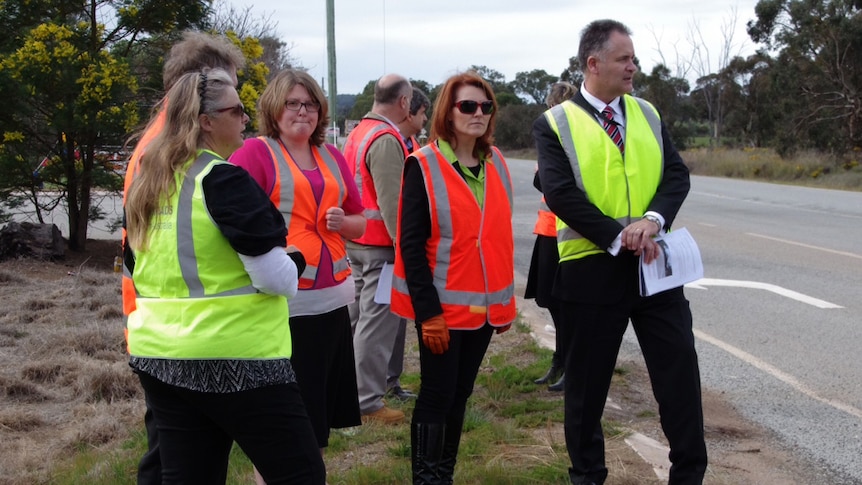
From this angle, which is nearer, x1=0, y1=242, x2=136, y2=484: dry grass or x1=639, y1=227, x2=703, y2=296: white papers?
x1=639, y1=227, x2=703, y2=296: white papers

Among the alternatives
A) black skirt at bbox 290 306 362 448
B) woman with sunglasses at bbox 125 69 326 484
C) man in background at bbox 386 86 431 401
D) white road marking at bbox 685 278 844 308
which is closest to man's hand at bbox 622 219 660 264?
black skirt at bbox 290 306 362 448

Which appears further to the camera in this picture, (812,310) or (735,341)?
(812,310)

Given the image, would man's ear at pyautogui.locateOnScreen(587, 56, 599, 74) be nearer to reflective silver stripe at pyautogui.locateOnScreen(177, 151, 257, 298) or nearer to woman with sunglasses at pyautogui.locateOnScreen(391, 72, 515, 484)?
woman with sunglasses at pyautogui.locateOnScreen(391, 72, 515, 484)

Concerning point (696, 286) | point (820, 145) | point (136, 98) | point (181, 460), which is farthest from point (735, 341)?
point (820, 145)

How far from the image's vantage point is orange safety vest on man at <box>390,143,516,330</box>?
3926mm

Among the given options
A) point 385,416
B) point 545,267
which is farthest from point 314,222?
point 545,267

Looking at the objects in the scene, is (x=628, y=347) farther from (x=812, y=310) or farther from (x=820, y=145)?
(x=820, y=145)

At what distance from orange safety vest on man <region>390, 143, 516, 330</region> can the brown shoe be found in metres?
1.33

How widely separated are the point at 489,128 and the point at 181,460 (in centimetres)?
214

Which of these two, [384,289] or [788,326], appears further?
[788,326]

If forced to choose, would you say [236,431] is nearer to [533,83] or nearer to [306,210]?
[306,210]

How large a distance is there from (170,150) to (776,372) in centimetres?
510

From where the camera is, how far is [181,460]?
109 inches

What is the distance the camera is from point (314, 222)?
385cm
